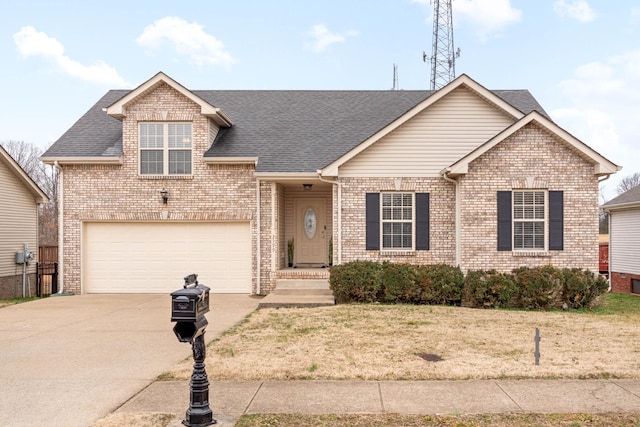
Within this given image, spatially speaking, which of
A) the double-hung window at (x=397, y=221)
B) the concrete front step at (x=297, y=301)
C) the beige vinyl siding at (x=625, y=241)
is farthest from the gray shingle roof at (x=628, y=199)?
the concrete front step at (x=297, y=301)

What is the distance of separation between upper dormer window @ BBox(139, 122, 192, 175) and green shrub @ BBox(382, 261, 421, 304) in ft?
22.2

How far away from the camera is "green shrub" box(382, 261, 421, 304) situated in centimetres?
1211

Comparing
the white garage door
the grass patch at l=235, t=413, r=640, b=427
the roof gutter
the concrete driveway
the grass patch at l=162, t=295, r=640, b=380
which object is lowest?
the concrete driveway

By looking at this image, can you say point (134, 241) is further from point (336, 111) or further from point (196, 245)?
point (336, 111)

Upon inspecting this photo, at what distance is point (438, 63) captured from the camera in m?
26.8

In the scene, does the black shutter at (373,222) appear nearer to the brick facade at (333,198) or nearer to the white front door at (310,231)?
the brick facade at (333,198)

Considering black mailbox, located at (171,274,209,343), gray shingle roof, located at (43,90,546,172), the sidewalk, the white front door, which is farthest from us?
the white front door

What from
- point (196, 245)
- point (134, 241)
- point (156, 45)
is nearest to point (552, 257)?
point (196, 245)

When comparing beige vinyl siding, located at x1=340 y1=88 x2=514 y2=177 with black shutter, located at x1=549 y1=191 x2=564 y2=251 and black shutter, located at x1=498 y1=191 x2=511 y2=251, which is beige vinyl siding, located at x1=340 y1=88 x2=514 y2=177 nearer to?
black shutter, located at x1=498 y1=191 x2=511 y2=251

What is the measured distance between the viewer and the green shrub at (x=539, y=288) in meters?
11.7

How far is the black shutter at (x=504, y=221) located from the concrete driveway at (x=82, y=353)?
21.4ft

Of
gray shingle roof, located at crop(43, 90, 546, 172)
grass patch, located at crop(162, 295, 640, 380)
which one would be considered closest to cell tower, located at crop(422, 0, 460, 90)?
gray shingle roof, located at crop(43, 90, 546, 172)

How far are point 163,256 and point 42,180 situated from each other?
3285cm

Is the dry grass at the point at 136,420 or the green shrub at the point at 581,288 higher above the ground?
the green shrub at the point at 581,288
